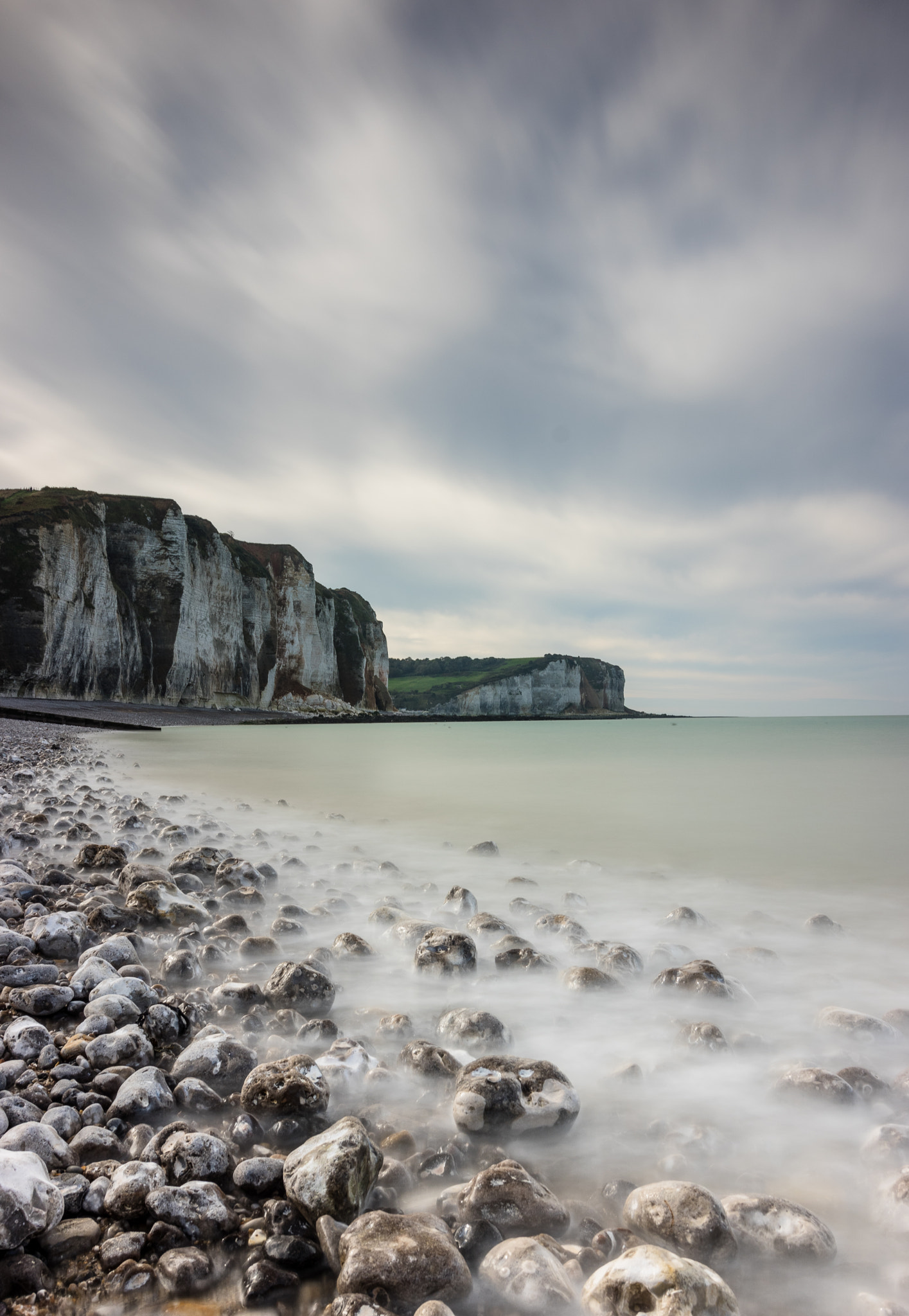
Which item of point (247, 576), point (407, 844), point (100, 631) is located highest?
point (247, 576)

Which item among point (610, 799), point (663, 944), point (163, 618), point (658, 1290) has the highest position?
point (163, 618)

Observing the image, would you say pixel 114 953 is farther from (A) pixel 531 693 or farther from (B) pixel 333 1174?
(A) pixel 531 693

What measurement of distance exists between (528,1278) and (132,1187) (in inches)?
40.1

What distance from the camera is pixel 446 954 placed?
3396 mm

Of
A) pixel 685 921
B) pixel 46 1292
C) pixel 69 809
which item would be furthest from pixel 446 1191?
pixel 69 809

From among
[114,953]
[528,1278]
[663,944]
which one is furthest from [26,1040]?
[663,944]

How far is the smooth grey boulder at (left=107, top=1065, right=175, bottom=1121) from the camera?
6.49 feet

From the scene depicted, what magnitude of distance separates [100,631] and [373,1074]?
52.0 meters

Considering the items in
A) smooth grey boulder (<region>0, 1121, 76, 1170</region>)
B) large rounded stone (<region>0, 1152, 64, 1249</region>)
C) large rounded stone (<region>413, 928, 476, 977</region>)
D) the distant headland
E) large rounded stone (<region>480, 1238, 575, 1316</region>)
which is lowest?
large rounded stone (<region>413, 928, 476, 977</region>)

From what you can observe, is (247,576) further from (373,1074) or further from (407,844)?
(373,1074)

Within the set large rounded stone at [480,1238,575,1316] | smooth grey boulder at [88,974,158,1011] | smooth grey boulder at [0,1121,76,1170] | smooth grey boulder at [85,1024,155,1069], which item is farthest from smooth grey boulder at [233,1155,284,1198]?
smooth grey boulder at [88,974,158,1011]

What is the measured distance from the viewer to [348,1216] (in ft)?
5.21

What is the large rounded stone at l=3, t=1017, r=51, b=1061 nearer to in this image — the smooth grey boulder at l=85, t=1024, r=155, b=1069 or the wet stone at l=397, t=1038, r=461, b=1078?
the smooth grey boulder at l=85, t=1024, r=155, b=1069

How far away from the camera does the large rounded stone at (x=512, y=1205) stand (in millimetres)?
1596
